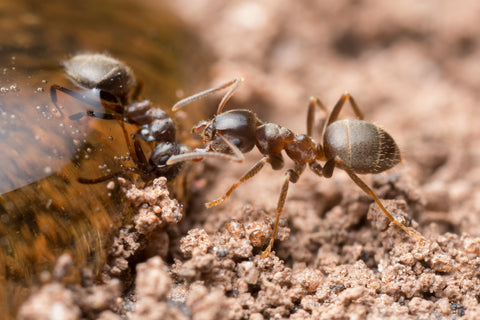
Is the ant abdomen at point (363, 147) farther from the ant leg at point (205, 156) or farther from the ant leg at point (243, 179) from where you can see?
the ant leg at point (205, 156)

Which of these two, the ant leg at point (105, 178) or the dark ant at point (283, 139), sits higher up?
the dark ant at point (283, 139)

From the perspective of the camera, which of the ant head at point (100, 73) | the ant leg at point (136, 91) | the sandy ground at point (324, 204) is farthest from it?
the ant leg at point (136, 91)

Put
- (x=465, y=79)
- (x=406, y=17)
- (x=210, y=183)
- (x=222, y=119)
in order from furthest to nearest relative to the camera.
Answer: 1. (x=406, y=17)
2. (x=465, y=79)
3. (x=210, y=183)
4. (x=222, y=119)

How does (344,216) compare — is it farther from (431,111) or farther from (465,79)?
(465,79)

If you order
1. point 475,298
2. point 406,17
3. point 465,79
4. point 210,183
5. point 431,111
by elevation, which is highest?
point 406,17

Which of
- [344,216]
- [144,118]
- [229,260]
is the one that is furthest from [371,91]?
[229,260]

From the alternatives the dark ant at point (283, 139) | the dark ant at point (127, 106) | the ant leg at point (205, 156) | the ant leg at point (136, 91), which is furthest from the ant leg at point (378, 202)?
the ant leg at point (136, 91)

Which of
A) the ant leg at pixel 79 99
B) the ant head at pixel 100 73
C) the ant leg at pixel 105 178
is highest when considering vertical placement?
the ant head at pixel 100 73
